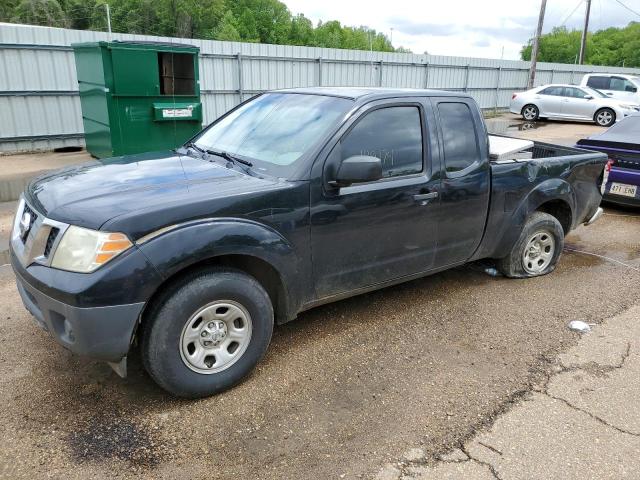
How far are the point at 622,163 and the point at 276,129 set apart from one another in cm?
573

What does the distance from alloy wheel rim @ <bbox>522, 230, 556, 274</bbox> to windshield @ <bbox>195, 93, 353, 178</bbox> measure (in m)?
2.51

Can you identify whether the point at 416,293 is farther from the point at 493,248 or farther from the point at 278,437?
the point at 278,437

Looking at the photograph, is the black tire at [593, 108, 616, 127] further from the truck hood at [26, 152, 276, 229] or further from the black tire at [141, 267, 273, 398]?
the black tire at [141, 267, 273, 398]

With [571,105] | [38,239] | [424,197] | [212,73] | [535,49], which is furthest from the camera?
[535,49]

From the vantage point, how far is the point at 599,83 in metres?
22.4

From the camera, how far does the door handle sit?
3839mm

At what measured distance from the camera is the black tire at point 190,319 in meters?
2.87

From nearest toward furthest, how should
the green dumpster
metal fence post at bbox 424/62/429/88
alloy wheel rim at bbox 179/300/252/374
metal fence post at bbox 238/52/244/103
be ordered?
alloy wheel rim at bbox 179/300/252/374 → the green dumpster → metal fence post at bbox 238/52/244/103 → metal fence post at bbox 424/62/429/88

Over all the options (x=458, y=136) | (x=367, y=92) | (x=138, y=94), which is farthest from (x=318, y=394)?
(x=138, y=94)

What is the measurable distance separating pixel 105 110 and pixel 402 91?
6.57m

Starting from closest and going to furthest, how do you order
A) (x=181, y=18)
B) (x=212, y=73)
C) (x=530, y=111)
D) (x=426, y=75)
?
(x=212, y=73) → (x=426, y=75) → (x=530, y=111) → (x=181, y=18)

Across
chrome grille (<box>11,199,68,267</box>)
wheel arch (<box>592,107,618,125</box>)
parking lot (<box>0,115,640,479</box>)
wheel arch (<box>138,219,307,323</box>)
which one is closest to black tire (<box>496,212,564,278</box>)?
parking lot (<box>0,115,640,479</box>)

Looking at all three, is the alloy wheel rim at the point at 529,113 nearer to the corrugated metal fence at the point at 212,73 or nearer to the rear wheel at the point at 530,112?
the rear wheel at the point at 530,112

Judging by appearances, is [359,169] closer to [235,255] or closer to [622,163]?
[235,255]
